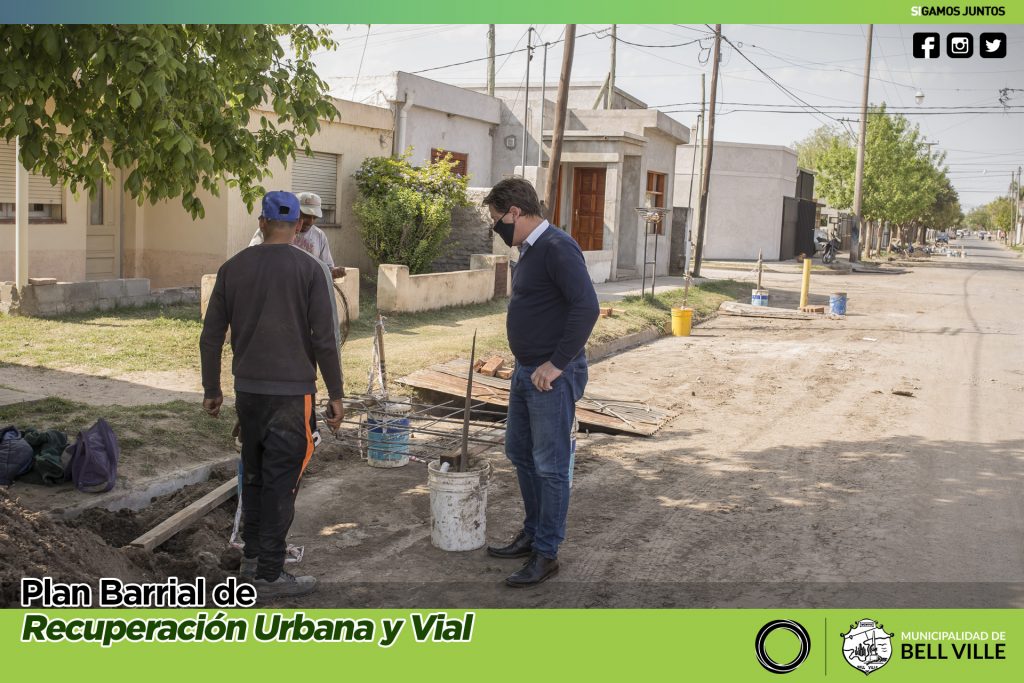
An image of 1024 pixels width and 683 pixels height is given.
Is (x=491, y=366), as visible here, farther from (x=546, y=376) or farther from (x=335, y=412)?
(x=335, y=412)

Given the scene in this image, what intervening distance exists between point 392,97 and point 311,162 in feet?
8.46

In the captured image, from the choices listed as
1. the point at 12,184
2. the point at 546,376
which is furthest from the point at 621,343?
the point at 546,376

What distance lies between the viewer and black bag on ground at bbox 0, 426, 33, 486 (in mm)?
5941

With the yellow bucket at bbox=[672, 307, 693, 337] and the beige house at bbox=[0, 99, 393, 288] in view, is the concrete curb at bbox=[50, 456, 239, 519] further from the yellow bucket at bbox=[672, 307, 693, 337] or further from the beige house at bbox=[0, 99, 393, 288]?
the yellow bucket at bbox=[672, 307, 693, 337]

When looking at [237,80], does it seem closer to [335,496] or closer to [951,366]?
[335,496]

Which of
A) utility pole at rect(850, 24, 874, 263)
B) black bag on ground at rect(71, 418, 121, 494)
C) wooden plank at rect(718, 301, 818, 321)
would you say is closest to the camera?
black bag on ground at rect(71, 418, 121, 494)

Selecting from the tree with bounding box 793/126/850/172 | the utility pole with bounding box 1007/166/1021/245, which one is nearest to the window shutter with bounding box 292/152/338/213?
the tree with bounding box 793/126/850/172

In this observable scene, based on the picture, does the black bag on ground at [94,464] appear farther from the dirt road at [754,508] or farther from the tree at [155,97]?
the tree at [155,97]

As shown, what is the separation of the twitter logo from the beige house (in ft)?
29.8

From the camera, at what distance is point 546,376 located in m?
5.05

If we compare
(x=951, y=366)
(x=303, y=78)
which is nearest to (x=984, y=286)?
(x=951, y=366)

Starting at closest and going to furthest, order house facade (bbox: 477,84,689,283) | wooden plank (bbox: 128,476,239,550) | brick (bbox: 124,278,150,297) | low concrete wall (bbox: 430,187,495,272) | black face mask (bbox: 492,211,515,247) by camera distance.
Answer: wooden plank (bbox: 128,476,239,550)
black face mask (bbox: 492,211,515,247)
brick (bbox: 124,278,150,297)
low concrete wall (bbox: 430,187,495,272)
house facade (bbox: 477,84,689,283)

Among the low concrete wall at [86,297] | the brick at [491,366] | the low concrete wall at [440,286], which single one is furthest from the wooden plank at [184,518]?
the low concrete wall at [440,286]

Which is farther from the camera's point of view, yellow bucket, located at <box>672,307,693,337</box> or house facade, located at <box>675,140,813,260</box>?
house facade, located at <box>675,140,813,260</box>
